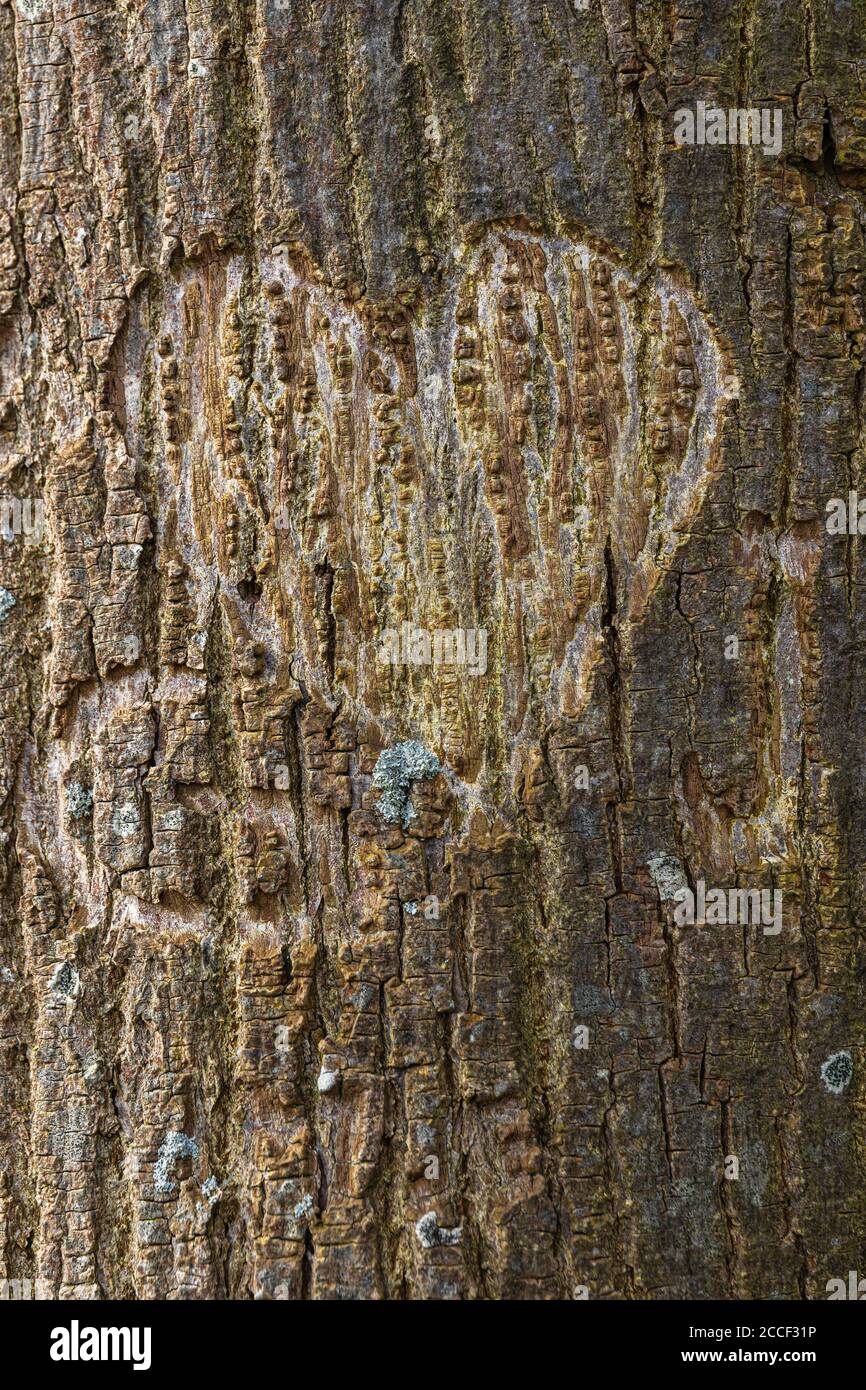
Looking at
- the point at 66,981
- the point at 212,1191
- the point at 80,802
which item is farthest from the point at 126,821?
the point at 212,1191

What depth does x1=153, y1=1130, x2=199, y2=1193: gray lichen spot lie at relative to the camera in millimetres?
1828

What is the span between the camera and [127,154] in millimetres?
1892

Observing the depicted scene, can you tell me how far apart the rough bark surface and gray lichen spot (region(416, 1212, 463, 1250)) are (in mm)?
13

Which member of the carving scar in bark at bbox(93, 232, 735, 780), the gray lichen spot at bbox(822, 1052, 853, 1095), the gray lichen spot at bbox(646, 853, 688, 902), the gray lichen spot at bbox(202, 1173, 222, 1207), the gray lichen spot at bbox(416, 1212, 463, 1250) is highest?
the carving scar in bark at bbox(93, 232, 735, 780)

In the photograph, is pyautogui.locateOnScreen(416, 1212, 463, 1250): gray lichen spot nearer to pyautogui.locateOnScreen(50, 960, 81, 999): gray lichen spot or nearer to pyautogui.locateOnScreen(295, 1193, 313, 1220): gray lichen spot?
pyautogui.locateOnScreen(295, 1193, 313, 1220): gray lichen spot

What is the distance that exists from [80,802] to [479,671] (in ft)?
2.40

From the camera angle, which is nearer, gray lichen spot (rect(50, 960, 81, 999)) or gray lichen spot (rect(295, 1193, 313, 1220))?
gray lichen spot (rect(295, 1193, 313, 1220))

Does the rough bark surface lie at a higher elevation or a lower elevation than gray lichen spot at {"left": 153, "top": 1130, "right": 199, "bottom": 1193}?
higher

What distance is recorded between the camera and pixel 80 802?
6.31ft

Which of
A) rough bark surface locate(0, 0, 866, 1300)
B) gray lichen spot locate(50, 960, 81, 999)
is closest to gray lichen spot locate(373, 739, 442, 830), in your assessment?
rough bark surface locate(0, 0, 866, 1300)

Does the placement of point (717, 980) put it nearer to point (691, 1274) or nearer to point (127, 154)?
point (691, 1274)

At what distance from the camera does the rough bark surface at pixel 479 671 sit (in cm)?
180

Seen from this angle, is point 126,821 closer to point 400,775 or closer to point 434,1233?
point 400,775

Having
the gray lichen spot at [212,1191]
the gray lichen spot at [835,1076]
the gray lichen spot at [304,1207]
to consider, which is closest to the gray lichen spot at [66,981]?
the gray lichen spot at [212,1191]
